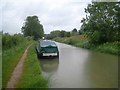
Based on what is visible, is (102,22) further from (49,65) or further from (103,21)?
(49,65)

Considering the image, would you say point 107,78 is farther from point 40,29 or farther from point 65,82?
point 40,29

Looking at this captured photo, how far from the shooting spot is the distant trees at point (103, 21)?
31984 millimetres

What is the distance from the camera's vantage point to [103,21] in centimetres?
3256

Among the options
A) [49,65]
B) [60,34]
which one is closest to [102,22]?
[49,65]

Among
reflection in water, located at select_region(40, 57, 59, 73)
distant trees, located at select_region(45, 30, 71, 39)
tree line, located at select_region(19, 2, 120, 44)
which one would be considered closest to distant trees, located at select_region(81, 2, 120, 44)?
tree line, located at select_region(19, 2, 120, 44)

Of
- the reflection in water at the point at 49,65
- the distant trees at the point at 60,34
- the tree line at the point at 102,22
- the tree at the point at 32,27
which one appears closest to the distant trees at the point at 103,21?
the tree line at the point at 102,22

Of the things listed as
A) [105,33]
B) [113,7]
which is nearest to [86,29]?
[105,33]

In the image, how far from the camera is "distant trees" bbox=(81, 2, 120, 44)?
3198 cm

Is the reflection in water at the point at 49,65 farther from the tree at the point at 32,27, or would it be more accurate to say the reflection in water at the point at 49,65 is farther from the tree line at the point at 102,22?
the tree at the point at 32,27

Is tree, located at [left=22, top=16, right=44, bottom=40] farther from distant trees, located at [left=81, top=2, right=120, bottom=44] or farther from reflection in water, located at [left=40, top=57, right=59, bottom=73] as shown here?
reflection in water, located at [left=40, top=57, right=59, bottom=73]

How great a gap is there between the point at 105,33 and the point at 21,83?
25131 mm

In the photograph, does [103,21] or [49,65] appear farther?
[103,21]

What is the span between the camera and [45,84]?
34.0 feet

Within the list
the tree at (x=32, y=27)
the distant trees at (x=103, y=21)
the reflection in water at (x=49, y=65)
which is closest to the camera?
the reflection in water at (x=49, y=65)
